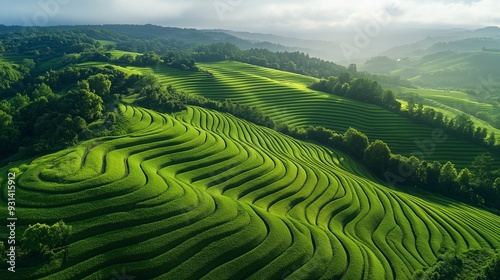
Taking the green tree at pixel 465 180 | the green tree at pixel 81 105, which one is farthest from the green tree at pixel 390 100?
the green tree at pixel 81 105

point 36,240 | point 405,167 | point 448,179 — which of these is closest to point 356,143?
point 405,167

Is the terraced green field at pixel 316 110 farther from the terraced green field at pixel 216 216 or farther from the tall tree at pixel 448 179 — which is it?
the terraced green field at pixel 216 216

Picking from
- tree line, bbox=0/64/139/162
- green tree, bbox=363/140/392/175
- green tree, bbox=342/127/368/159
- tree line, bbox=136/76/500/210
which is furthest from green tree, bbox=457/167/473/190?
tree line, bbox=0/64/139/162

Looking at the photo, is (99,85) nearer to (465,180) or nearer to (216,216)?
(216,216)

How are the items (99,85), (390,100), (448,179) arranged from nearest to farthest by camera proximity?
(99,85), (448,179), (390,100)

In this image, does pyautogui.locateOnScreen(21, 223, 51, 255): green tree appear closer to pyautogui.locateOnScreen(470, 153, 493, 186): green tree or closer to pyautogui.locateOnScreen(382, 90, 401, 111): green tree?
pyautogui.locateOnScreen(470, 153, 493, 186): green tree

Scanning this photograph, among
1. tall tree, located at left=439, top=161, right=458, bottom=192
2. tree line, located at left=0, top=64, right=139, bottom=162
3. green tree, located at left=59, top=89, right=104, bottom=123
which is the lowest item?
tall tree, located at left=439, top=161, right=458, bottom=192

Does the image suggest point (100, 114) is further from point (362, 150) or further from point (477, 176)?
point (477, 176)

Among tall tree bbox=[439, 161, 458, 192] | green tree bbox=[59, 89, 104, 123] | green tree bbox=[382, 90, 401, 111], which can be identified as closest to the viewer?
green tree bbox=[59, 89, 104, 123]
